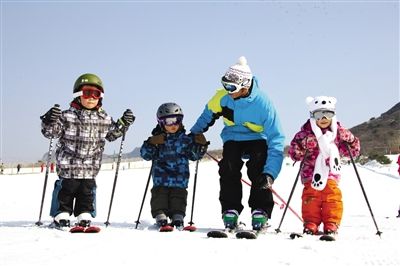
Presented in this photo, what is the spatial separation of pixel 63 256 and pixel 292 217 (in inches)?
230

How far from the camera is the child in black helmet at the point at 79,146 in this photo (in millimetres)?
5504

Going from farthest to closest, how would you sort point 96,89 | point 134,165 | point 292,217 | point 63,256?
point 134,165, point 292,217, point 96,89, point 63,256

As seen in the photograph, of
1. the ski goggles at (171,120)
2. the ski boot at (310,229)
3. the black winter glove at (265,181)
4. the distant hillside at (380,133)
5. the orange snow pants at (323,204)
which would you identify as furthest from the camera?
the distant hillside at (380,133)

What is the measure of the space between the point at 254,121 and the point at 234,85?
1.58 ft

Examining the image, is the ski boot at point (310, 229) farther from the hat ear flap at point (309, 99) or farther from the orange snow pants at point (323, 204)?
the hat ear flap at point (309, 99)

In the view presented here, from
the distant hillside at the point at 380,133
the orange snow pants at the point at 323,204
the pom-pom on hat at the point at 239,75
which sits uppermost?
the distant hillside at the point at 380,133

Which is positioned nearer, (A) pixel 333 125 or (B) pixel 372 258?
(B) pixel 372 258

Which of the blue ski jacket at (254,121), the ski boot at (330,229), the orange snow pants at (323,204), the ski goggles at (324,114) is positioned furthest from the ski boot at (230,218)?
the ski goggles at (324,114)

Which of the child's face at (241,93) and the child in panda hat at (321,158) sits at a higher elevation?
the child's face at (241,93)

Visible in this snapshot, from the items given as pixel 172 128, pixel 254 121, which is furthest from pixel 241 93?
pixel 172 128

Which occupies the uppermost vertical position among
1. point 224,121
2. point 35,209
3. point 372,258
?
point 224,121

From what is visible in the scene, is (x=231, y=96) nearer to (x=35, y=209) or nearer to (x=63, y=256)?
(x=63, y=256)

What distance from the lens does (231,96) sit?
6.03 meters

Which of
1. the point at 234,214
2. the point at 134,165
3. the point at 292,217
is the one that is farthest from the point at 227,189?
the point at 134,165
